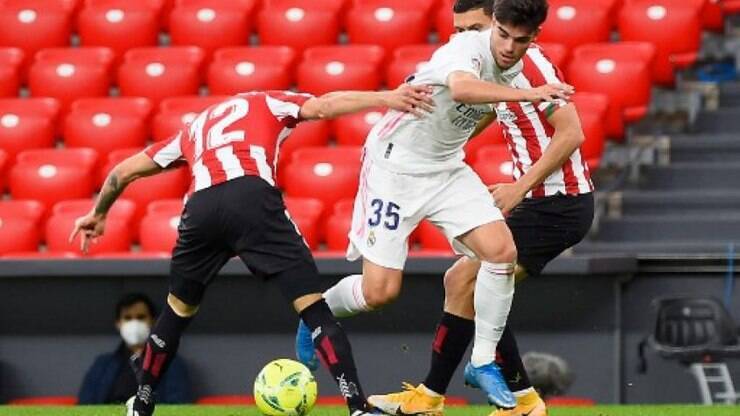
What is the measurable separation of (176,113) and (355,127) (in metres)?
1.21

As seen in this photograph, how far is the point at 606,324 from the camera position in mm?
10969

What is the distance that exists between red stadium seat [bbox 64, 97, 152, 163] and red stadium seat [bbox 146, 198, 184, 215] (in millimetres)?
874

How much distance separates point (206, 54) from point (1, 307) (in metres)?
2.74

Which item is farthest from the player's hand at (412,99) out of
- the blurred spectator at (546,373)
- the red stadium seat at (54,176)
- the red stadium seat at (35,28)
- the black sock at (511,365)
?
the red stadium seat at (35,28)

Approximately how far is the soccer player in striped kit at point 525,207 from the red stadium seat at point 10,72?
6.38 meters

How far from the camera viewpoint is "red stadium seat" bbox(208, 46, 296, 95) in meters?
12.8

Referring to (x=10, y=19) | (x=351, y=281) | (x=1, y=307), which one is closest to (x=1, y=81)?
(x=10, y=19)

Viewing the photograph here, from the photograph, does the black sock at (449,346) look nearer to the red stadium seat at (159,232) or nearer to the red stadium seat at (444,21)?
the red stadium seat at (159,232)

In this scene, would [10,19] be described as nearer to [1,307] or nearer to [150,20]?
[150,20]

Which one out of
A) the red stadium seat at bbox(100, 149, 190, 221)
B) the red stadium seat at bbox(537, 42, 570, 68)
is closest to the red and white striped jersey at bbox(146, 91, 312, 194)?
the red stadium seat at bbox(100, 149, 190, 221)

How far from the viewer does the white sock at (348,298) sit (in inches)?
310

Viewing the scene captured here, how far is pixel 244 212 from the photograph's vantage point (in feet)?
23.7

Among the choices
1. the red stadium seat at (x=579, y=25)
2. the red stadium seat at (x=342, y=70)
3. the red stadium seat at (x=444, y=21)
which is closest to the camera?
the red stadium seat at (x=342, y=70)

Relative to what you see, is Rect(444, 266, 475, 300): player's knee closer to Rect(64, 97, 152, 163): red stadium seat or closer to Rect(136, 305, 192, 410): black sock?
Rect(136, 305, 192, 410): black sock
